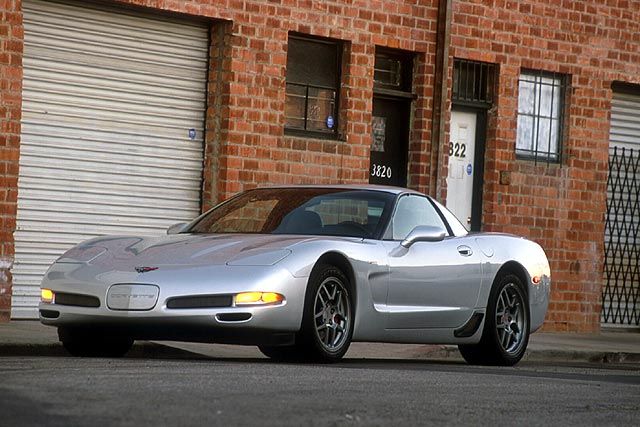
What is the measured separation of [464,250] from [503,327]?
86cm

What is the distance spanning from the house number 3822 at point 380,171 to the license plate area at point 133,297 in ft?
28.6

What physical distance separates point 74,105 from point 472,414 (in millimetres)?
9071

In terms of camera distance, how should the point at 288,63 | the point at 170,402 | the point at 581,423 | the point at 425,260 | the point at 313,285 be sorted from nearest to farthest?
the point at 170,402, the point at 581,423, the point at 313,285, the point at 425,260, the point at 288,63

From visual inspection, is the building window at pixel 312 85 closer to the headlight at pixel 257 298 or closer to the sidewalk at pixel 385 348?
the sidewalk at pixel 385 348

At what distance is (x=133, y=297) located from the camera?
10547mm

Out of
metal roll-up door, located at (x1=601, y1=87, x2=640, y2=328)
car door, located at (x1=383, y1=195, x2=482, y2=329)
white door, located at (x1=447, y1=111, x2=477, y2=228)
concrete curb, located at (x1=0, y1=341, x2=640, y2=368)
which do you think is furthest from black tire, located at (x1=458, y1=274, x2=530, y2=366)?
metal roll-up door, located at (x1=601, y1=87, x2=640, y2=328)

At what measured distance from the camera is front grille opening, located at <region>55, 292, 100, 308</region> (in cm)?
1070

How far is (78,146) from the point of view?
16.1m

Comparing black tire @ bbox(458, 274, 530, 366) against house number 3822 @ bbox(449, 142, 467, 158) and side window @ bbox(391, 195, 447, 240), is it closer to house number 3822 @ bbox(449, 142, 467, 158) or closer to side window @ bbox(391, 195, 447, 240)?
side window @ bbox(391, 195, 447, 240)

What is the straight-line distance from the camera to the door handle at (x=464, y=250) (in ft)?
41.8

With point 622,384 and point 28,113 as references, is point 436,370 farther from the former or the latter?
point 28,113

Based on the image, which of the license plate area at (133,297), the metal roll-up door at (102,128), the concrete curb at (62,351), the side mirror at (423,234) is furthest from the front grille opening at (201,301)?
the metal roll-up door at (102,128)

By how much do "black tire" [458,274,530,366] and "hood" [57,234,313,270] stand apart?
2.35 metres

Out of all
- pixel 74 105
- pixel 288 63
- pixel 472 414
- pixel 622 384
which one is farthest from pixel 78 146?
pixel 472 414
